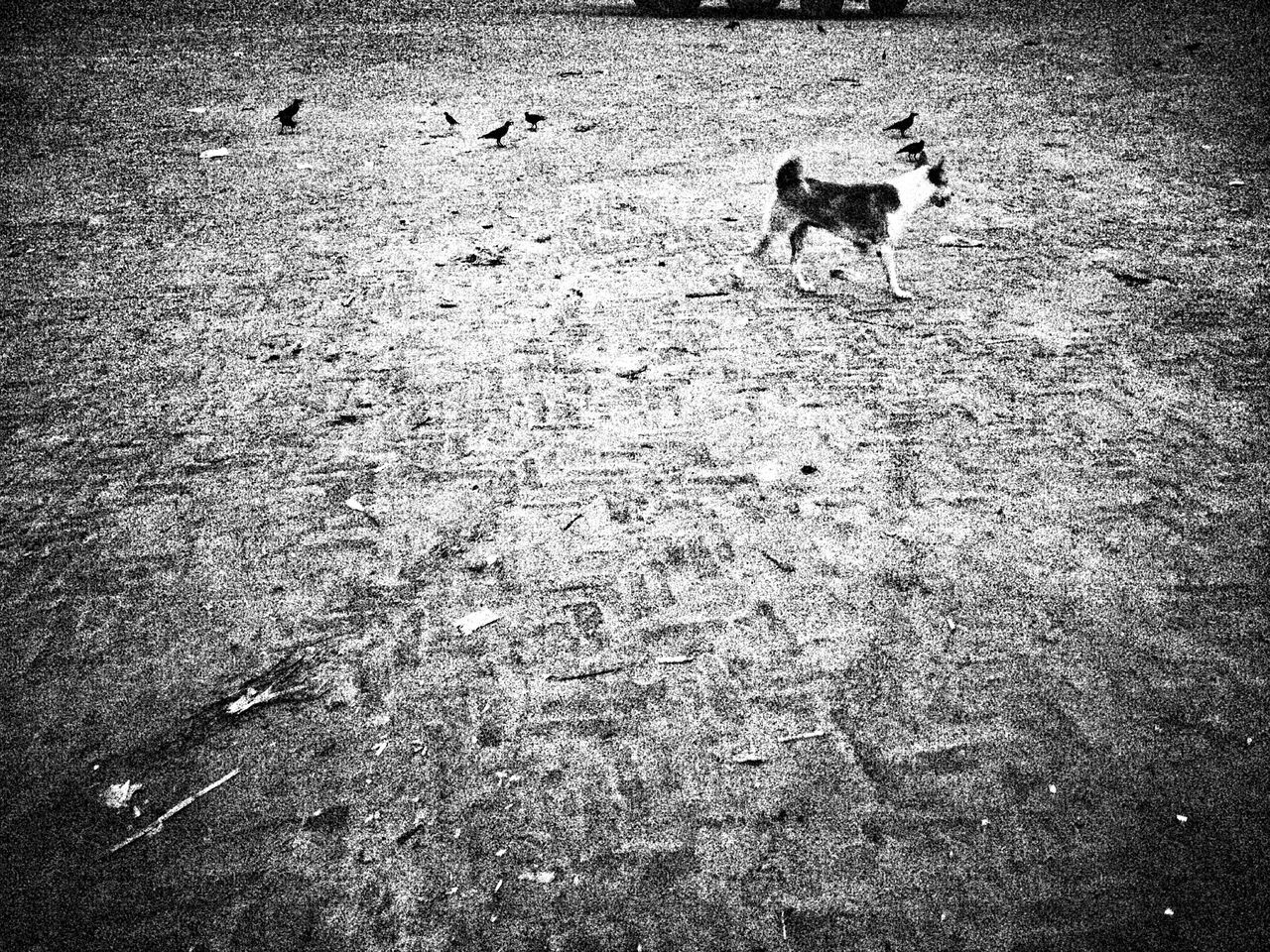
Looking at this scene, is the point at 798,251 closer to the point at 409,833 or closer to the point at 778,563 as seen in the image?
the point at 778,563

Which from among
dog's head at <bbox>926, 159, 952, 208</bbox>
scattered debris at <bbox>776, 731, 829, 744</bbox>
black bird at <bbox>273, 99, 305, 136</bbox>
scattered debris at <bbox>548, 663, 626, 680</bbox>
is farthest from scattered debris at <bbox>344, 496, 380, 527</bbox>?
black bird at <bbox>273, 99, 305, 136</bbox>

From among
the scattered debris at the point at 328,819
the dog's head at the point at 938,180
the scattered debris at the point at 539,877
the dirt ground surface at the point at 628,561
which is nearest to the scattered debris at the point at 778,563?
the dirt ground surface at the point at 628,561

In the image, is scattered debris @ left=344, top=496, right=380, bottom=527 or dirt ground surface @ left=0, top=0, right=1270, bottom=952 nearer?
dirt ground surface @ left=0, top=0, right=1270, bottom=952

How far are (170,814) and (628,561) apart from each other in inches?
71.1

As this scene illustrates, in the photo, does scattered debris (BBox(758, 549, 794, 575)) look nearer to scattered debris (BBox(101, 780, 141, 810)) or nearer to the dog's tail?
scattered debris (BBox(101, 780, 141, 810))

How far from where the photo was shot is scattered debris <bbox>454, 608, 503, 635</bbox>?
9.96ft

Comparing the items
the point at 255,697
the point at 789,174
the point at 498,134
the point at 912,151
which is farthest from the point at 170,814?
the point at 912,151

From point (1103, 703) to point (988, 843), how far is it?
0.75m

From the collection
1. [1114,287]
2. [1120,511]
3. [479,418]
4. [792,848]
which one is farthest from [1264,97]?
[792,848]

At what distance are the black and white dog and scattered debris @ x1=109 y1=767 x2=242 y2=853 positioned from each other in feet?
14.2

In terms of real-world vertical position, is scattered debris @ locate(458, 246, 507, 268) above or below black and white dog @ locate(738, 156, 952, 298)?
below

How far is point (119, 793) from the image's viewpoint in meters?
2.48

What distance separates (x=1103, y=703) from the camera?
8.88 feet

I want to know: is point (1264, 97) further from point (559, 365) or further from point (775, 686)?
point (775, 686)
